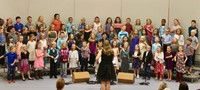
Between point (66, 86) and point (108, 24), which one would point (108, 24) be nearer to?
point (108, 24)

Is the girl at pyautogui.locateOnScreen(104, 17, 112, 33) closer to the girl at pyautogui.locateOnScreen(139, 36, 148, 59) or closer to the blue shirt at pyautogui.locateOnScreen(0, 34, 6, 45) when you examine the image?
the girl at pyautogui.locateOnScreen(139, 36, 148, 59)

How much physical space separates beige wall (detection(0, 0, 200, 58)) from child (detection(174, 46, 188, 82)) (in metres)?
2.52

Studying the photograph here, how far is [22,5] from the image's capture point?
53.0ft

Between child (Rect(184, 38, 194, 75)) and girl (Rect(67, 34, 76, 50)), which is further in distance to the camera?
girl (Rect(67, 34, 76, 50))

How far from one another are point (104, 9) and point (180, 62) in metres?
5.71

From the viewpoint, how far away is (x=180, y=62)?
12852 mm

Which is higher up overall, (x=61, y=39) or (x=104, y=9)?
(x=104, y=9)

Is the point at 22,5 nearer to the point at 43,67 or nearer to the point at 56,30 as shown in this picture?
the point at 56,30

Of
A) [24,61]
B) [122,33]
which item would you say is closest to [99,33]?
[122,33]

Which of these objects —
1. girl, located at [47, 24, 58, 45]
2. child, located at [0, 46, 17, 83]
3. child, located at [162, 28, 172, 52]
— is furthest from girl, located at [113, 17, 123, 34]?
child, located at [0, 46, 17, 83]

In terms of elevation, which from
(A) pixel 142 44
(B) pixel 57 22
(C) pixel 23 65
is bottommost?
(C) pixel 23 65

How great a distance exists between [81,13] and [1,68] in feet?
17.2

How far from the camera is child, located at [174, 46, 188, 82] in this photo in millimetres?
12797

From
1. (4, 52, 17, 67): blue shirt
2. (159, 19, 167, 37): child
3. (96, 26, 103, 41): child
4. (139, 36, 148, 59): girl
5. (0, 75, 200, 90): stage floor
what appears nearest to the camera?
(0, 75, 200, 90): stage floor
